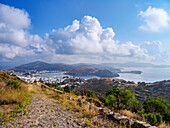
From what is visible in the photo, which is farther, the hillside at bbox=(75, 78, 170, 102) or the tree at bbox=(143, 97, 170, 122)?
the hillside at bbox=(75, 78, 170, 102)

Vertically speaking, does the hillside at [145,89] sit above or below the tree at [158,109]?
below

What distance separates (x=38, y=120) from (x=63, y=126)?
1.15 meters

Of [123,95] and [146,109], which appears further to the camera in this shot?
[146,109]

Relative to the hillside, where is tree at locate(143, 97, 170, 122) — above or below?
above

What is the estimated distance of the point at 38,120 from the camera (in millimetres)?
4113

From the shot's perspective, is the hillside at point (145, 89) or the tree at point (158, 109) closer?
the tree at point (158, 109)

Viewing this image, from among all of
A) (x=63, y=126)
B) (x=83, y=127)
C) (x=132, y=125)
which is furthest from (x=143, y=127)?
(x=63, y=126)

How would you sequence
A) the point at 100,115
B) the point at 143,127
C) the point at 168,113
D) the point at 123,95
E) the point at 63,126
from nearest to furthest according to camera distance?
the point at 63,126, the point at 143,127, the point at 100,115, the point at 123,95, the point at 168,113

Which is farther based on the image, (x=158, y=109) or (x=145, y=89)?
(x=145, y=89)

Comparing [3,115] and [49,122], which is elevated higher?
[3,115]

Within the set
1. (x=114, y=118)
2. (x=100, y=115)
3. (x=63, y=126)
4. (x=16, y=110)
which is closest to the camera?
(x=63, y=126)

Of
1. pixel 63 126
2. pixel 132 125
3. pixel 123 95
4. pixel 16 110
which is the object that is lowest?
pixel 123 95

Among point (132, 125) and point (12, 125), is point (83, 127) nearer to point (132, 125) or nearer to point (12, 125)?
point (132, 125)

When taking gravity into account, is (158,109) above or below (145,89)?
above
